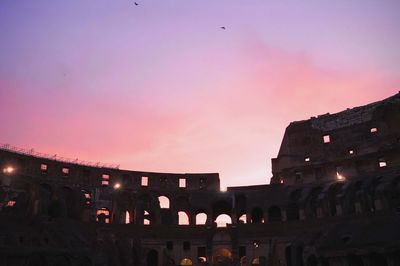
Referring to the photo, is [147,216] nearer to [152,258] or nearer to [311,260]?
[152,258]

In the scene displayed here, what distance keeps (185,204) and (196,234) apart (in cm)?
705

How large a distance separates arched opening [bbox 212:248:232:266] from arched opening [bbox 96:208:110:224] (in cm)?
1512

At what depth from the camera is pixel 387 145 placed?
5169 centimetres

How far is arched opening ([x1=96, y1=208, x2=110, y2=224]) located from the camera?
53.0 metres

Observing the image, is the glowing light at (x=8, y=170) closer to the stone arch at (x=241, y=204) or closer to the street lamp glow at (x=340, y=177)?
the stone arch at (x=241, y=204)

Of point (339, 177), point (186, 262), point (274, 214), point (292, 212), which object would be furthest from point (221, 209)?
point (339, 177)

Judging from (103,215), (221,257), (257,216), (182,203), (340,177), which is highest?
(340,177)

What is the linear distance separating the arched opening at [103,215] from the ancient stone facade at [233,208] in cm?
15

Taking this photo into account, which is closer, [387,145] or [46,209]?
[46,209]

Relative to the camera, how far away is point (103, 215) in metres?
53.6

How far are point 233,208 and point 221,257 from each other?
22.8ft

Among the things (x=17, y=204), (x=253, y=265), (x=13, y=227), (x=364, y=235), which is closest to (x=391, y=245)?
(x=364, y=235)

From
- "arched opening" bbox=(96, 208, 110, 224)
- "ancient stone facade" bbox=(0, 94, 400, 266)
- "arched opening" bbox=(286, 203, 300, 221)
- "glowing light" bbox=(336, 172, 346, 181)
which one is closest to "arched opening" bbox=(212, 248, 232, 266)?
"ancient stone facade" bbox=(0, 94, 400, 266)

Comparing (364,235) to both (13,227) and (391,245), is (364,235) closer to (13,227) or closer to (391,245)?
(391,245)
